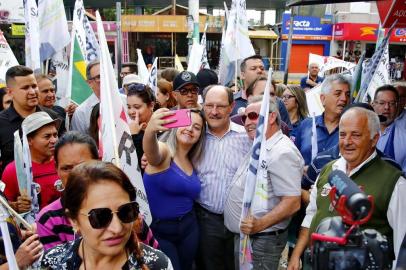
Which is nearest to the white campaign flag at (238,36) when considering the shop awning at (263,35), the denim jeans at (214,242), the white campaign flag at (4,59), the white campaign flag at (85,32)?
the white campaign flag at (85,32)

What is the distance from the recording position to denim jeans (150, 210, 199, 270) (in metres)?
2.83

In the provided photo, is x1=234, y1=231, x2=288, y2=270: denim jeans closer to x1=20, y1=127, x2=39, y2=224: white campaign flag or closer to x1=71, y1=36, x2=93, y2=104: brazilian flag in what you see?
x1=20, y1=127, x2=39, y2=224: white campaign flag

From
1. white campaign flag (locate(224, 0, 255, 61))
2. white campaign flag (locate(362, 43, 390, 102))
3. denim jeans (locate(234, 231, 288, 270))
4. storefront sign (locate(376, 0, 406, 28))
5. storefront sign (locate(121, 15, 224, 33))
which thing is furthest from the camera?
storefront sign (locate(121, 15, 224, 33))

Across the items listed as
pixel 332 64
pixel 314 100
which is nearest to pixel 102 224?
pixel 314 100

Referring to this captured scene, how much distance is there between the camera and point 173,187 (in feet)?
8.99

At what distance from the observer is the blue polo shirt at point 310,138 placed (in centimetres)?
346

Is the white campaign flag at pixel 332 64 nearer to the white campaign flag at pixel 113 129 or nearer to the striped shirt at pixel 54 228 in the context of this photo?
the white campaign flag at pixel 113 129

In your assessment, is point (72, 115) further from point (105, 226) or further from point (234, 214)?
point (105, 226)

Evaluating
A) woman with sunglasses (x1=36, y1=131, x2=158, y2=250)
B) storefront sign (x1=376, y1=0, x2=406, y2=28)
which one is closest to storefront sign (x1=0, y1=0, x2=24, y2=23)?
storefront sign (x1=376, y1=0, x2=406, y2=28)

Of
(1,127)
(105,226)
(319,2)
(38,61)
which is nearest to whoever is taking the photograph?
(105,226)

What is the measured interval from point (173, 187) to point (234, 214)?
0.45 m

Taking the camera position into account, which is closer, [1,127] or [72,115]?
[1,127]

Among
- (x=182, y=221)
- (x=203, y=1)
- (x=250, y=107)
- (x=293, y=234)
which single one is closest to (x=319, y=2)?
(x=250, y=107)

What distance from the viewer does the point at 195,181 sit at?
2867mm
